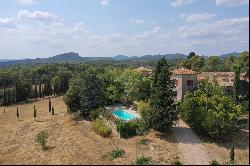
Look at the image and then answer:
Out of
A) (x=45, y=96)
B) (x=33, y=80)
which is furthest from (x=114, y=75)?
(x=33, y=80)

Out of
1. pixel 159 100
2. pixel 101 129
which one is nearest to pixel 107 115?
pixel 101 129

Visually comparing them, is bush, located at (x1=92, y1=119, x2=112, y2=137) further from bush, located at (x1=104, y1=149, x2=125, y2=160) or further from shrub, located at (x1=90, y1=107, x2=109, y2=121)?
bush, located at (x1=104, y1=149, x2=125, y2=160)

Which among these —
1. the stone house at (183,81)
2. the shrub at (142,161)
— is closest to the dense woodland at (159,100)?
the stone house at (183,81)

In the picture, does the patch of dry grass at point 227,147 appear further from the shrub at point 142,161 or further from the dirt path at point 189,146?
the shrub at point 142,161

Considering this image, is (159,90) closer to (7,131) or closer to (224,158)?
(224,158)

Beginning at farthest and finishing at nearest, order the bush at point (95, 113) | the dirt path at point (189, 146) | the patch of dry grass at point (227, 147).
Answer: the bush at point (95, 113) → the patch of dry grass at point (227, 147) → the dirt path at point (189, 146)

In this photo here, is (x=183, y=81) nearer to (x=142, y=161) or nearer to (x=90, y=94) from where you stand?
(x=90, y=94)

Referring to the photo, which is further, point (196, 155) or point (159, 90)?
point (159, 90)
